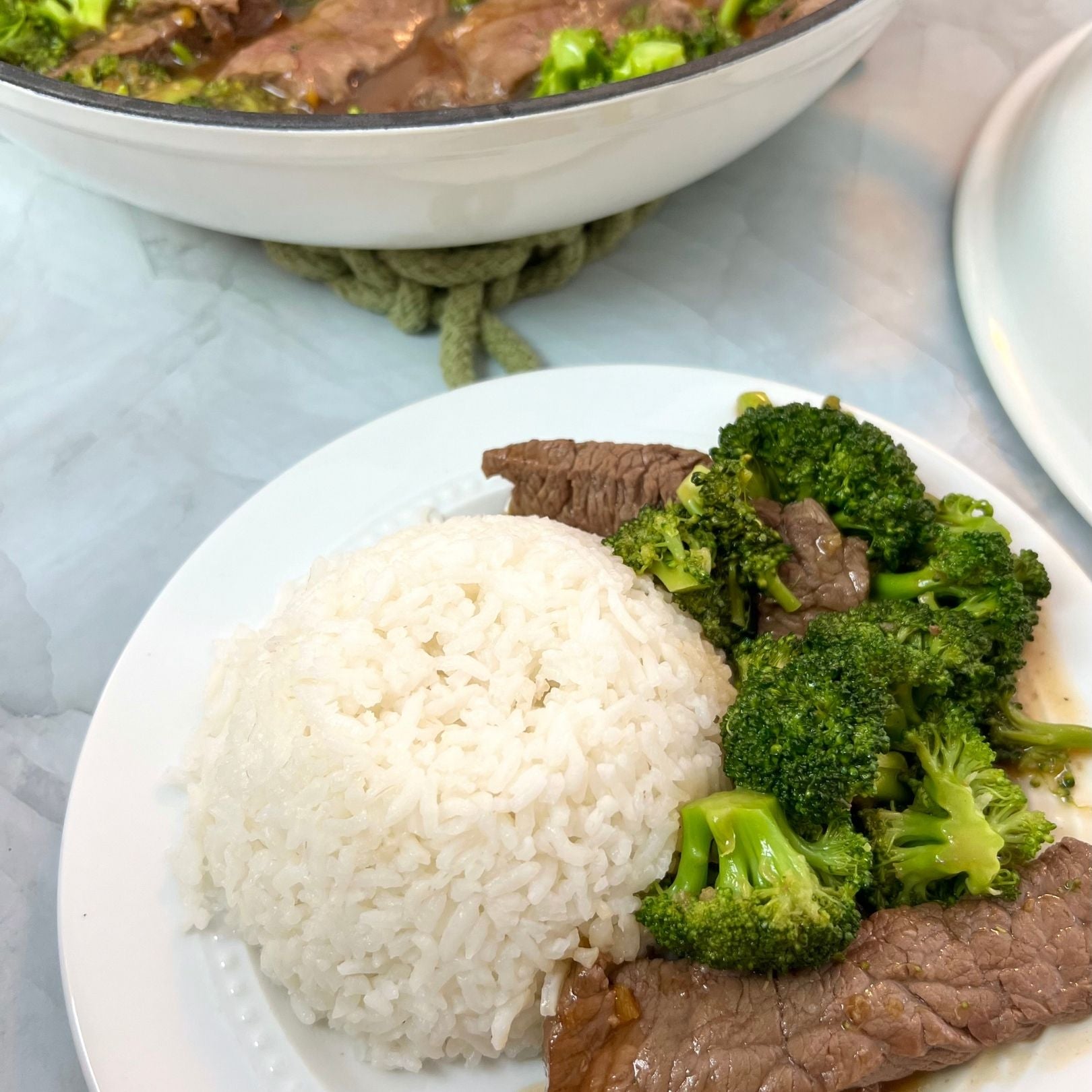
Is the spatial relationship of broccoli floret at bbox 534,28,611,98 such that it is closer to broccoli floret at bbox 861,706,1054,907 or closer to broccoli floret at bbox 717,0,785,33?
broccoli floret at bbox 717,0,785,33

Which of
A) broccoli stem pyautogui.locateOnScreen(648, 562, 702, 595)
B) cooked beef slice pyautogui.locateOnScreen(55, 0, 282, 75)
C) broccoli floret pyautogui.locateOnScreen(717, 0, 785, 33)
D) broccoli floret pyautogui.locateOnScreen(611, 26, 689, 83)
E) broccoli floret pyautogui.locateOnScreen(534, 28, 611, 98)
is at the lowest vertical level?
broccoli stem pyautogui.locateOnScreen(648, 562, 702, 595)

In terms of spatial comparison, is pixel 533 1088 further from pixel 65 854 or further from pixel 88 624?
pixel 88 624

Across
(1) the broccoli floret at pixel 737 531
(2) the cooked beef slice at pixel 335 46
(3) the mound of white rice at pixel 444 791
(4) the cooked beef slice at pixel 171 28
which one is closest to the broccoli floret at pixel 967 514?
(1) the broccoli floret at pixel 737 531

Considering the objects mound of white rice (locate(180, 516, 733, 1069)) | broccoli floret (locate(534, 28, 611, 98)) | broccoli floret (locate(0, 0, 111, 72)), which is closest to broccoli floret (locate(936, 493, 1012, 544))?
mound of white rice (locate(180, 516, 733, 1069))

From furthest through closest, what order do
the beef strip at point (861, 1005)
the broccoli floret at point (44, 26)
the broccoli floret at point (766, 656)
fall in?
the broccoli floret at point (44, 26)
the broccoli floret at point (766, 656)
the beef strip at point (861, 1005)

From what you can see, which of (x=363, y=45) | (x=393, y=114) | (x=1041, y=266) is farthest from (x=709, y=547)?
(x=363, y=45)

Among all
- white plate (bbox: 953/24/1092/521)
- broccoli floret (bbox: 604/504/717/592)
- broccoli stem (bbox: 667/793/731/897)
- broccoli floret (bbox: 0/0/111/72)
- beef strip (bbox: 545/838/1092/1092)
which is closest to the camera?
beef strip (bbox: 545/838/1092/1092)

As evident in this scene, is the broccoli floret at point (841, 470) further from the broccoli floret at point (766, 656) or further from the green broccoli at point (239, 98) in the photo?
the green broccoli at point (239, 98)
